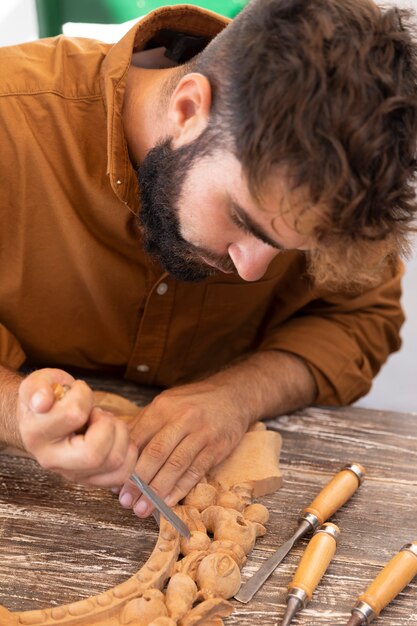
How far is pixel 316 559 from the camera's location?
1.19 m

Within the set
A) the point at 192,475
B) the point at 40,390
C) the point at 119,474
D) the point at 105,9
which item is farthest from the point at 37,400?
the point at 105,9

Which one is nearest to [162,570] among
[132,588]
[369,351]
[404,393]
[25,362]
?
[132,588]

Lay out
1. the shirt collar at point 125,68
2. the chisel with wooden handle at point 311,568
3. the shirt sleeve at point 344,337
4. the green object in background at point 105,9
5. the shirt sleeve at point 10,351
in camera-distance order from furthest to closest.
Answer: the green object in background at point 105,9 → the shirt sleeve at point 344,337 → the shirt sleeve at point 10,351 → the shirt collar at point 125,68 → the chisel with wooden handle at point 311,568

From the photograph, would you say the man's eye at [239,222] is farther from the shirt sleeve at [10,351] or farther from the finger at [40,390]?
the shirt sleeve at [10,351]

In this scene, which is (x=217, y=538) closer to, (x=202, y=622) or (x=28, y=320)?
(x=202, y=622)

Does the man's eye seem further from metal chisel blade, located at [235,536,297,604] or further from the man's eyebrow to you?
metal chisel blade, located at [235,536,297,604]

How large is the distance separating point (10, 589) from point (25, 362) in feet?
2.45

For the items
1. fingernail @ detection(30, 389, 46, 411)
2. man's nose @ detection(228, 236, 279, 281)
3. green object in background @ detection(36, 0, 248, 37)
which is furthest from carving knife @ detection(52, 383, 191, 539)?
green object in background @ detection(36, 0, 248, 37)

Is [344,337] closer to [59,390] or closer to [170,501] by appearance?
[170,501]

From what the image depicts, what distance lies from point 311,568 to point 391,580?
116 millimetres

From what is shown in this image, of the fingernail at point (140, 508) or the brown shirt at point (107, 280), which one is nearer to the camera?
the fingernail at point (140, 508)

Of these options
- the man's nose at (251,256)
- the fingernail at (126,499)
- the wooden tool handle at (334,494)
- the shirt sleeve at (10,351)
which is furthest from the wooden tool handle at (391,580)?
the shirt sleeve at (10,351)

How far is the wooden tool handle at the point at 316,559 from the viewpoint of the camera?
1.14m

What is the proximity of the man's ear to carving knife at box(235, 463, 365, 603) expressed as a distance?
626 millimetres
